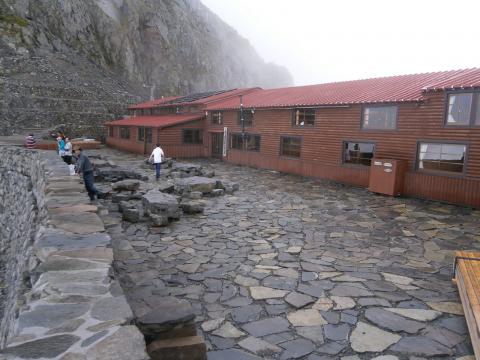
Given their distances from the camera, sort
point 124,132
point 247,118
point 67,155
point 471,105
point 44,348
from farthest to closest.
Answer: point 124,132, point 247,118, point 67,155, point 471,105, point 44,348

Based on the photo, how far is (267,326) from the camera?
5.21m

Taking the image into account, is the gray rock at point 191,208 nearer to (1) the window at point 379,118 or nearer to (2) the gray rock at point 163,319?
(2) the gray rock at point 163,319

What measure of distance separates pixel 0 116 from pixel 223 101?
22.6 m

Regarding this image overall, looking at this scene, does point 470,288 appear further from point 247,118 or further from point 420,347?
point 247,118

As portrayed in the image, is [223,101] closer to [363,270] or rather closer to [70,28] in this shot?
[363,270]

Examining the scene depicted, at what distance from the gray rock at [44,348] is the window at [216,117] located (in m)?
28.1

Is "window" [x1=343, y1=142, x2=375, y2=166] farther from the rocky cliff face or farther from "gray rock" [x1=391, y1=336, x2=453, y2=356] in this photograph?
the rocky cliff face

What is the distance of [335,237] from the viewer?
32.0 ft

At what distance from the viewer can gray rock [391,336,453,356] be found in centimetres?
465

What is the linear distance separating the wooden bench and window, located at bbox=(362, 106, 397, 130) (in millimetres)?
11979

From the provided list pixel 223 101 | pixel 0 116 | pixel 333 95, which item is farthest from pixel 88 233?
pixel 0 116

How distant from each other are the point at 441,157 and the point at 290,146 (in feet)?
31.8

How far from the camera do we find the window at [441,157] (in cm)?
1499

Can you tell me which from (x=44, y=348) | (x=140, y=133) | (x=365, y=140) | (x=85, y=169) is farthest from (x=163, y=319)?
(x=140, y=133)
